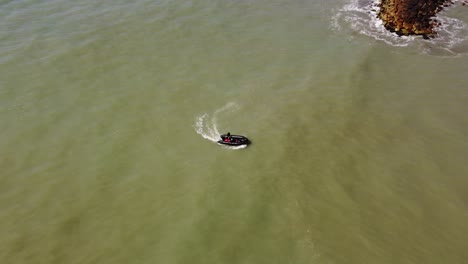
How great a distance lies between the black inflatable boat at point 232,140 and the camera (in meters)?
27.1

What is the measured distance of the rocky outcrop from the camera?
40.5 metres

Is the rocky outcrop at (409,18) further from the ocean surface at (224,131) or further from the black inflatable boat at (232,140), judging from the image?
the black inflatable boat at (232,140)

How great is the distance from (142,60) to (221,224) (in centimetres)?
1959

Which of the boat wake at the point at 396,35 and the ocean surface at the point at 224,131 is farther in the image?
the boat wake at the point at 396,35

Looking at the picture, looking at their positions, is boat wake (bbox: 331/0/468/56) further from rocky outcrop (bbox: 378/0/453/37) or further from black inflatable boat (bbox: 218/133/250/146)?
black inflatable boat (bbox: 218/133/250/146)

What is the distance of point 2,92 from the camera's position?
3125 cm

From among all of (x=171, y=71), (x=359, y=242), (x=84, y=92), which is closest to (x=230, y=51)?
(x=171, y=71)

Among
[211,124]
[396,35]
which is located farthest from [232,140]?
[396,35]

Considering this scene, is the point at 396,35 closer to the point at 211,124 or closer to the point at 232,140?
the point at 211,124

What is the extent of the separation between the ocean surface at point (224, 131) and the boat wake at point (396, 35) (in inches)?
10.5

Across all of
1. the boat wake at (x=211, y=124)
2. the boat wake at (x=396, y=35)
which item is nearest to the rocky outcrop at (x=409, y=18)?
the boat wake at (x=396, y=35)

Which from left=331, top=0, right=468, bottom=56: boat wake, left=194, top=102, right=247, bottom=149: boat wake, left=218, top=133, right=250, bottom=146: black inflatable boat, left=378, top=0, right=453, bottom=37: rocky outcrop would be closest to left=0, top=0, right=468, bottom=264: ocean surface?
left=194, top=102, right=247, bottom=149: boat wake

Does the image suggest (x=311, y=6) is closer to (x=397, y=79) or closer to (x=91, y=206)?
(x=397, y=79)

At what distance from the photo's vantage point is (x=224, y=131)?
2855 centimetres
